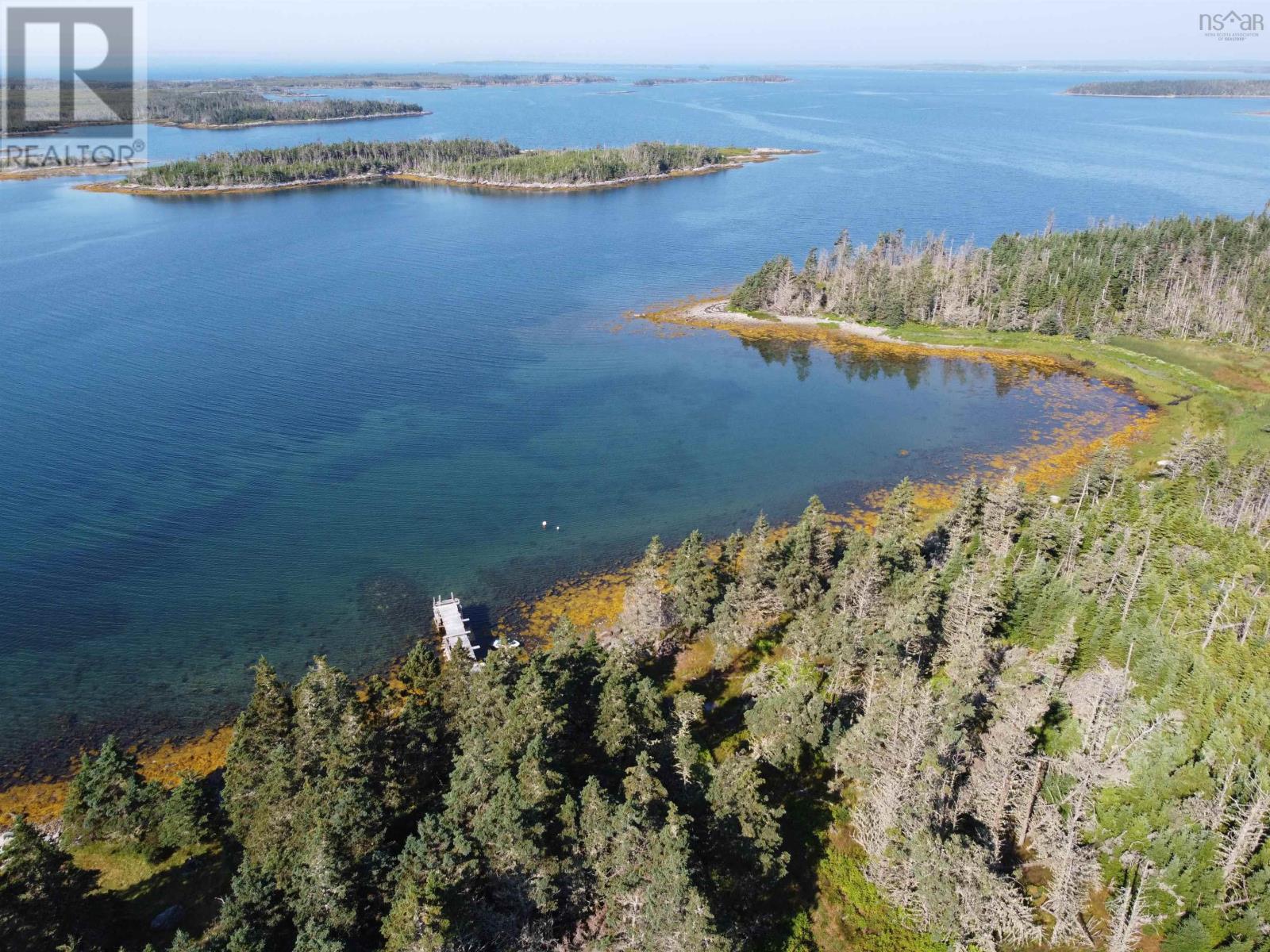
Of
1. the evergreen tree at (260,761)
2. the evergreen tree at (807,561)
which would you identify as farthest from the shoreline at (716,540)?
the evergreen tree at (807,561)

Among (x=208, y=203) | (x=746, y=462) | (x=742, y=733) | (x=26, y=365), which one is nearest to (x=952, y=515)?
(x=746, y=462)

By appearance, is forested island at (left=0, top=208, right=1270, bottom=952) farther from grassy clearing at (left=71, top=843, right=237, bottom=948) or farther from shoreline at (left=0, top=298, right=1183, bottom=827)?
shoreline at (left=0, top=298, right=1183, bottom=827)

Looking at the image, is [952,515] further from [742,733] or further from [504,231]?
[504,231]

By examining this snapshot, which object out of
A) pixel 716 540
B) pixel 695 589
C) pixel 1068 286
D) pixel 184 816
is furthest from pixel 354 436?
pixel 1068 286

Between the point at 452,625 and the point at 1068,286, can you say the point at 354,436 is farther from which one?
the point at 1068,286

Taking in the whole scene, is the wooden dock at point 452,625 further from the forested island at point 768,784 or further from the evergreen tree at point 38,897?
the evergreen tree at point 38,897
